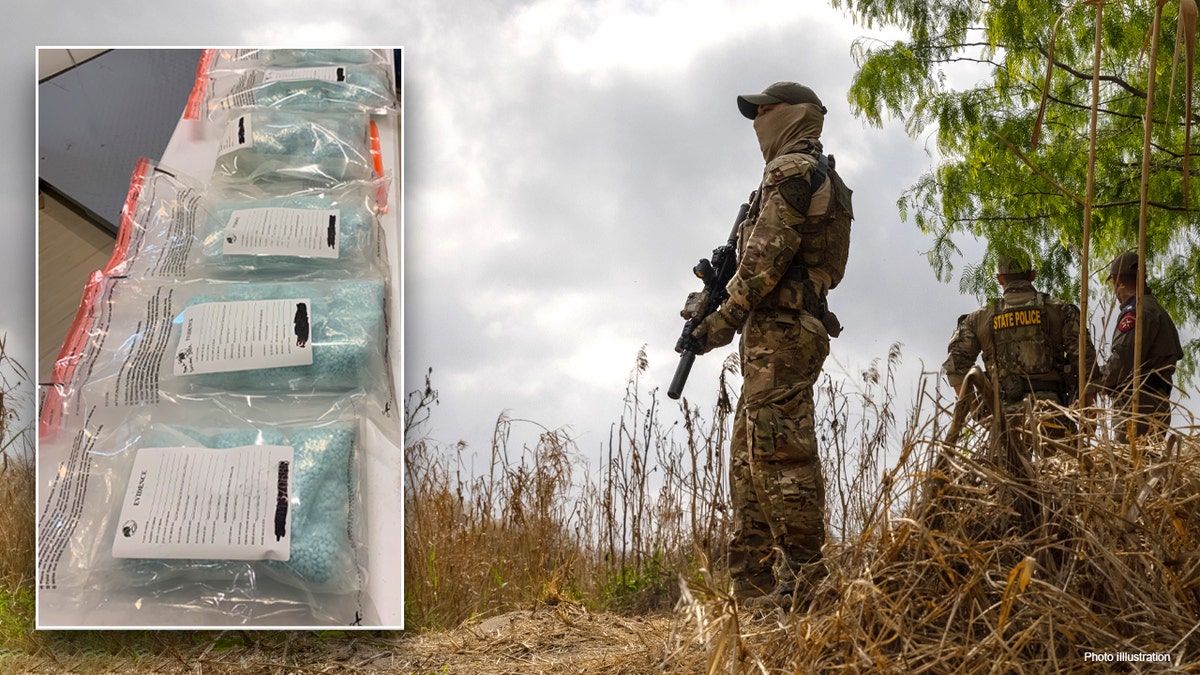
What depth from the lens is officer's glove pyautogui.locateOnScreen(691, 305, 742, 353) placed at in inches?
130

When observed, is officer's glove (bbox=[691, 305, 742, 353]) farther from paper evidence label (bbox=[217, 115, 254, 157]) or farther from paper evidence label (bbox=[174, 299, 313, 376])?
paper evidence label (bbox=[217, 115, 254, 157])

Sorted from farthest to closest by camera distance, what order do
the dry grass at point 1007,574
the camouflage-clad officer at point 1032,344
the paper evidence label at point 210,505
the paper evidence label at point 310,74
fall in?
the camouflage-clad officer at point 1032,344 → the paper evidence label at point 310,74 → the paper evidence label at point 210,505 → the dry grass at point 1007,574

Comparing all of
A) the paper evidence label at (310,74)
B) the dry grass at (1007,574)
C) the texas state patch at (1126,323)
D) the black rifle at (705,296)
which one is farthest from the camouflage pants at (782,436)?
the texas state patch at (1126,323)

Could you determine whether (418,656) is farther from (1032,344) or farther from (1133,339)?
(1133,339)

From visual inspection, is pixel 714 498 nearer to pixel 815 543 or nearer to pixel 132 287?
pixel 815 543

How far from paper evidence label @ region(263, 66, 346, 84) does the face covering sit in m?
1.56

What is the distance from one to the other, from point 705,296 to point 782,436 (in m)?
0.61

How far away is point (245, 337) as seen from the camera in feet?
9.00

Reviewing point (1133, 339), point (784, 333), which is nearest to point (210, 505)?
point (784, 333)

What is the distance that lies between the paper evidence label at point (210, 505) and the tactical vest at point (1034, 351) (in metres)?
3.69

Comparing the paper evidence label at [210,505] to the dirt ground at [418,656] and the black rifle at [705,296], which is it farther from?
the black rifle at [705,296]

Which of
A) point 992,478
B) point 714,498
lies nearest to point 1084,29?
point 714,498

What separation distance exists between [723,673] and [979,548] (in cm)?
50

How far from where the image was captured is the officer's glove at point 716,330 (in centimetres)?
329
